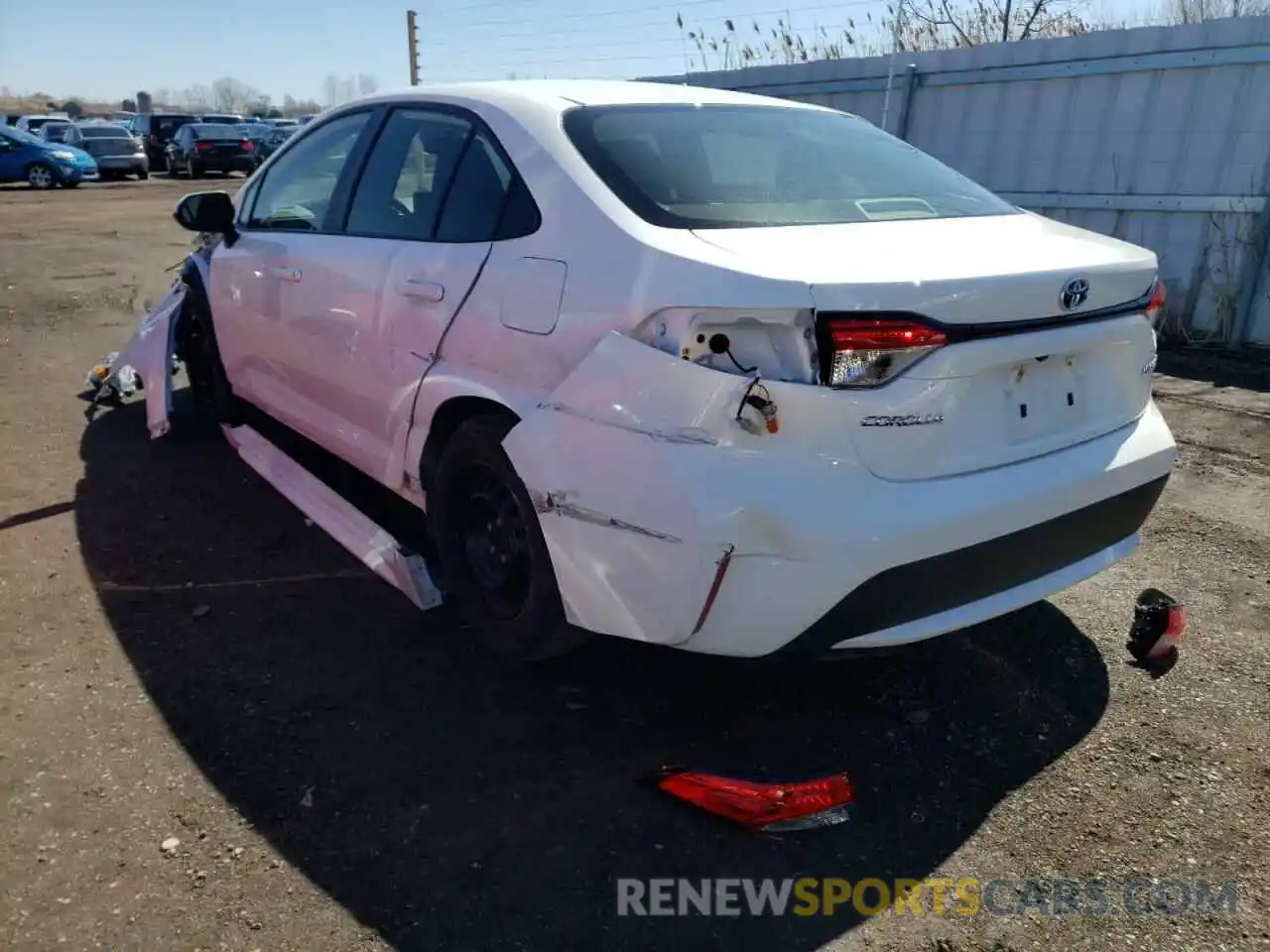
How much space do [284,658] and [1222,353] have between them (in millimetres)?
7122

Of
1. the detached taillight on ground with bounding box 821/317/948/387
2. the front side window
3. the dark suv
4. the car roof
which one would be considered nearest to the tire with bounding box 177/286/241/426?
the front side window

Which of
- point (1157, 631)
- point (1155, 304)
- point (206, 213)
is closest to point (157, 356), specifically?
point (206, 213)

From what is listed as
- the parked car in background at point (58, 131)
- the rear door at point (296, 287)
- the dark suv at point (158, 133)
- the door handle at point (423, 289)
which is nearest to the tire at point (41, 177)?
the parked car in background at point (58, 131)

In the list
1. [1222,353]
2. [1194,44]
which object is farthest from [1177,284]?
[1194,44]

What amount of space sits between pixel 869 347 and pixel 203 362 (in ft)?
13.6

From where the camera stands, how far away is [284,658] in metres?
3.12

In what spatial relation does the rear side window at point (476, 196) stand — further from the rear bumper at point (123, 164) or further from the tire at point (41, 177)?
the rear bumper at point (123, 164)

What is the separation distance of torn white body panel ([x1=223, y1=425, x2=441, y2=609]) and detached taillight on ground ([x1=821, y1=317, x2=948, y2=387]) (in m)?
1.70

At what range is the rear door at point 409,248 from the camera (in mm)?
2941

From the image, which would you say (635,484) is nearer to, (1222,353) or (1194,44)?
(1222,353)

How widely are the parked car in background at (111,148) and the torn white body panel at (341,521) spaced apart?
25.3 metres

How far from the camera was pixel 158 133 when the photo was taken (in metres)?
31.3

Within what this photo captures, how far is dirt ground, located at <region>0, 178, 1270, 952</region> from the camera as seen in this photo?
2131mm

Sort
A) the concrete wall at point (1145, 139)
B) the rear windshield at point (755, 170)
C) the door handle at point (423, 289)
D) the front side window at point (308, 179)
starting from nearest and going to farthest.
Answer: the rear windshield at point (755, 170), the door handle at point (423, 289), the front side window at point (308, 179), the concrete wall at point (1145, 139)
